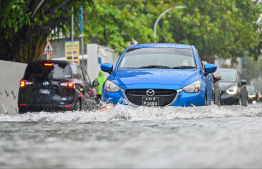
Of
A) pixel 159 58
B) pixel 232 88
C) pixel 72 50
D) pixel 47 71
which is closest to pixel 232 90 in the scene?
pixel 232 88

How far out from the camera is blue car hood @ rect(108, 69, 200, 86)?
34.1 ft

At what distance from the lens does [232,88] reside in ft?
67.8

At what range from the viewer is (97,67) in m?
33.8

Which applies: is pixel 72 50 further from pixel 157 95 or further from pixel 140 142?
pixel 140 142

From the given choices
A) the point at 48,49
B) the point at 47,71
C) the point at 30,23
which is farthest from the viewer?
the point at 48,49

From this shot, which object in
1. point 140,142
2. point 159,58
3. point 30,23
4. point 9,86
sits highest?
point 30,23

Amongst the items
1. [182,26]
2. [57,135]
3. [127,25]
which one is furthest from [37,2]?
[182,26]

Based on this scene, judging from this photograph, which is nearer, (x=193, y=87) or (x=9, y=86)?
(x=193, y=87)

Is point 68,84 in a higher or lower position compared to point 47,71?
lower

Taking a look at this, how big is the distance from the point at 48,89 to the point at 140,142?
30.5 feet

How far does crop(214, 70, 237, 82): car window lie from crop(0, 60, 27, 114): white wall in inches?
272

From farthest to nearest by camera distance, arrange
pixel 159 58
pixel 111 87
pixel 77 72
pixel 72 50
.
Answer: pixel 72 50
pixel 77 72
pixel 159 58
pixel 111 87

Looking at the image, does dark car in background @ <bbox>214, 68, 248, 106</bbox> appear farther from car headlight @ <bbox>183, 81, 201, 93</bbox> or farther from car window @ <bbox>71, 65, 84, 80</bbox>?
car headlight @ <bbox>183, 81, 201, 93</bbox>

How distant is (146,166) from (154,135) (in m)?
2.37
